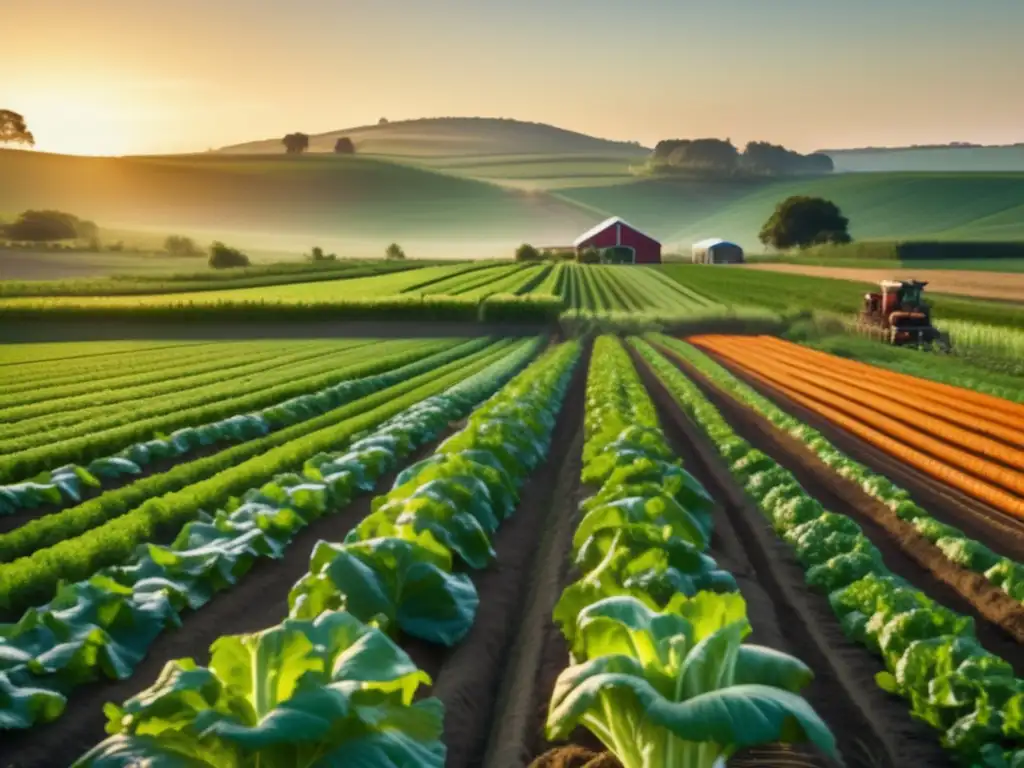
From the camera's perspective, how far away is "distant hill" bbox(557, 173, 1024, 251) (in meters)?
102

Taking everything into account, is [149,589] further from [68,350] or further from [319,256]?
[319,256]

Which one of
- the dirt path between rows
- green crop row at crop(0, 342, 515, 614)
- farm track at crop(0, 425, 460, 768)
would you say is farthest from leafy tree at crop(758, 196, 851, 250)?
farm track at crop(0, 425, 460, 768)

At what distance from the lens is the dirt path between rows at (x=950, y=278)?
1645 inches

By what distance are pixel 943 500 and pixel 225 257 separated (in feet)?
235

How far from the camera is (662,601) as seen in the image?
641cm

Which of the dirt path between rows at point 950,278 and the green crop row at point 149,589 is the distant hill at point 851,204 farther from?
the green crop row at point 149,589

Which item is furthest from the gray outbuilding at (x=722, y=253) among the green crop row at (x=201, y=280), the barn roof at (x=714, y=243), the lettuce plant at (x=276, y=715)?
the lettuce plant at (x=276, y=715)

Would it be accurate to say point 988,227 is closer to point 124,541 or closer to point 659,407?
point 659,407

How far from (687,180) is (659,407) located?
142 meters

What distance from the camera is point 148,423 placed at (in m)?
16.8

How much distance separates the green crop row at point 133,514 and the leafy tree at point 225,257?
207 ft

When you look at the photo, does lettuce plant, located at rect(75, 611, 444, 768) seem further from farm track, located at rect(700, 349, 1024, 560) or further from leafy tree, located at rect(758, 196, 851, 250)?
leafy tree, located at rect(758, 196, 851, 250)

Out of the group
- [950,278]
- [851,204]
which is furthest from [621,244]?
[950,278]

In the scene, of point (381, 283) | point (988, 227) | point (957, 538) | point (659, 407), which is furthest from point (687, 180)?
point (957, 538)
